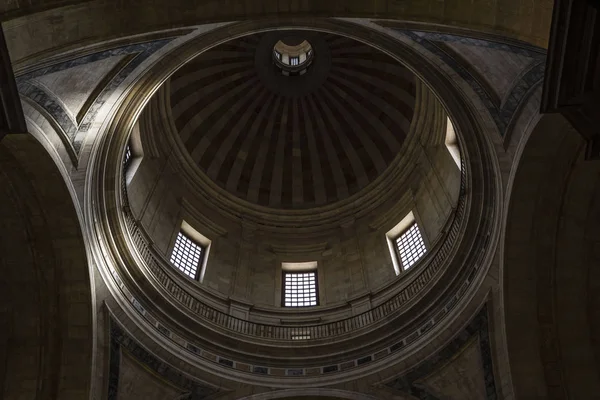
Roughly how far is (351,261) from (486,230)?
7645 mm

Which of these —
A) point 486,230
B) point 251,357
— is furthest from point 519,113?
point 251,357

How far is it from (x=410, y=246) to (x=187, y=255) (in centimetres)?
773

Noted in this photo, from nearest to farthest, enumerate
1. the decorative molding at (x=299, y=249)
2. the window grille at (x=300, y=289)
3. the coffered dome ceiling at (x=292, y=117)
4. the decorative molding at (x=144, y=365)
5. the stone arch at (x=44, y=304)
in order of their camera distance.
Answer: the stone arch at (x=44, y=304)
the decorative molding at (x=144, y=365)
the window grille at (x=300, y=289)
the decorative molding at (x=299, y=249)
the coffered dome ceiling at (x=292, y=117)

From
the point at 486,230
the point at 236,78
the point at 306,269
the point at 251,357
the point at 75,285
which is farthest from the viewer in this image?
the point at 236,78

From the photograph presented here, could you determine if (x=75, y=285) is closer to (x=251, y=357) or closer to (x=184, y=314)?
(x=184, y=314)

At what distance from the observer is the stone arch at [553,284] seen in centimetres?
1308

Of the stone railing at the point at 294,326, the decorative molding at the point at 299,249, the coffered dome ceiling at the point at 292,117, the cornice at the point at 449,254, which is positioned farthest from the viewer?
the coffered dome ceiling at the point at 292,117

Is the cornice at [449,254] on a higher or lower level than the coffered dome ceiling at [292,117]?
lower

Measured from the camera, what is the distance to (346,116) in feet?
89.0

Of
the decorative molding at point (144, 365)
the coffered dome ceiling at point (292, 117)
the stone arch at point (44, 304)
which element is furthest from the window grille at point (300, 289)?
the stone arch at point (44, 304)

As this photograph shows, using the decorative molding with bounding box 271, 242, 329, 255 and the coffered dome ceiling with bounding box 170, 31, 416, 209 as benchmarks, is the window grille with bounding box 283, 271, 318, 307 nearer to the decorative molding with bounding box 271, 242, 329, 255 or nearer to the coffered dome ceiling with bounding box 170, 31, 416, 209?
the decorative molding with bounding box 271, 242, 329, 255

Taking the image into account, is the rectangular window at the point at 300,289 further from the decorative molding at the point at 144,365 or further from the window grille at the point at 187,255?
the decorative molding at the point at 144,365

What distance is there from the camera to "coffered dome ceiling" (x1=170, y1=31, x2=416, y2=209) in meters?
25.2

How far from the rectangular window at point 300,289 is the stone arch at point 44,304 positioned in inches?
334
